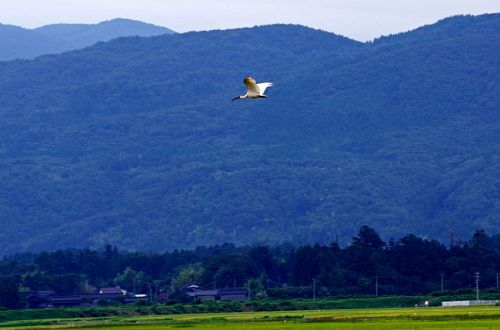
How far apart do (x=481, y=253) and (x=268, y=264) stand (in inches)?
831

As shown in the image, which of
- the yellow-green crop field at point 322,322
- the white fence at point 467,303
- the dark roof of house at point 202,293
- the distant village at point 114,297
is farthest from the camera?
the dark roof of house at point 202,293

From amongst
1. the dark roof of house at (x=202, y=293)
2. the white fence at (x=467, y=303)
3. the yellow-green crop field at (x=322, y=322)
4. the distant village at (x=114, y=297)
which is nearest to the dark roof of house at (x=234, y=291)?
the distant village at (x=114, y=297)

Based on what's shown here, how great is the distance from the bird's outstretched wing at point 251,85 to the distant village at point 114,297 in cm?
6907

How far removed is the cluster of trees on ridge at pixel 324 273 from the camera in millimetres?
122625

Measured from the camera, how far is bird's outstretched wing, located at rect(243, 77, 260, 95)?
47844 mm

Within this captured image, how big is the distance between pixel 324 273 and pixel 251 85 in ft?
259

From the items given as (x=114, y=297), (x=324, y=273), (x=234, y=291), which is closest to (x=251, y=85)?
(x=324, y=273)

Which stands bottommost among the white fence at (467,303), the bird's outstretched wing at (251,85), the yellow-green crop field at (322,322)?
the yellow-green crop field at (322,322)

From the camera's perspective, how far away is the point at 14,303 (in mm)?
114312

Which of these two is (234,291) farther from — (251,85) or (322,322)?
(251,85)

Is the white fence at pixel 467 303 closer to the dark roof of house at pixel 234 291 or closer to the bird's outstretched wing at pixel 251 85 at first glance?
the dark roof of house at pixel 234 291

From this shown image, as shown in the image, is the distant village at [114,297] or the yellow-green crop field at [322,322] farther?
the distant village at [114,297]

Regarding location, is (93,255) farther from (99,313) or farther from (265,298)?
(99,313)

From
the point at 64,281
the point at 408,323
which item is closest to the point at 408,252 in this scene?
the point at 64,281
